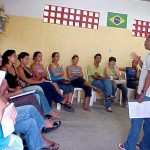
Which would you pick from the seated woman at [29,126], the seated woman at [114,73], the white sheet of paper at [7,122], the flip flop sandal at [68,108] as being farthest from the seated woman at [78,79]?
the white sheet of paper at [7,122]

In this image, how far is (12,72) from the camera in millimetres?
3201

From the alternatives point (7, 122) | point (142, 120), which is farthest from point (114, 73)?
point (7, 122)

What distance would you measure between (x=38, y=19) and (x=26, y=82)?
2045 millimetres

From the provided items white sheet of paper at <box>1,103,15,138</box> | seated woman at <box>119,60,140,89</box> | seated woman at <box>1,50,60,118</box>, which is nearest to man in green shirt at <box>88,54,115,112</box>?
seated woman at <box>119,60,140,89</box>

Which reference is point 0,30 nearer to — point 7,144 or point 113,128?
point 113,128

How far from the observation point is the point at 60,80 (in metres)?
4.25

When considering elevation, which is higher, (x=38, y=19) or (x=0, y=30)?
(x=38, y=19)

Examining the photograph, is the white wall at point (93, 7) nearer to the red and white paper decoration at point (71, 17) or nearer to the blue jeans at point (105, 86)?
the red and white paper decoration at point (71, 17)

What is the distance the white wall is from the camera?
492 centimetres

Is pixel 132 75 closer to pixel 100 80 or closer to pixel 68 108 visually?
pixel 100 80

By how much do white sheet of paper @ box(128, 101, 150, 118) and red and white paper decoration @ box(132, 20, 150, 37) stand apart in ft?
11.9

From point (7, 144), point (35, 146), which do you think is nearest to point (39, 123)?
point (35, 146)

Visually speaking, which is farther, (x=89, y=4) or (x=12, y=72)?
(x=89, y=4)

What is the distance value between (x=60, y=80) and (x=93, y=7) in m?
2.10
